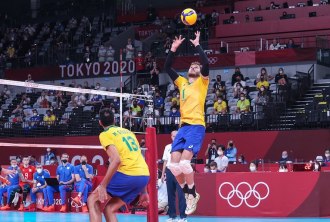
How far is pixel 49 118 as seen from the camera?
3184 centimetres

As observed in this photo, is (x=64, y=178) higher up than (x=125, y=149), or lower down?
lower down

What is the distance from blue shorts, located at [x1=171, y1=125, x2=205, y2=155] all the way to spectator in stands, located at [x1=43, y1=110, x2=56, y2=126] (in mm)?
18833

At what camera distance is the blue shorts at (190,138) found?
42.8 ft

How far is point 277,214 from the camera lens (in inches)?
774

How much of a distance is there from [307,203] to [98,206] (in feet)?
32.0

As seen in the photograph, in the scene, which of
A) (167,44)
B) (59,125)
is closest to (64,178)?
(59,125)

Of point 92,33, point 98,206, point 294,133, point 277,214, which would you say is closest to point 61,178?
point 277,214

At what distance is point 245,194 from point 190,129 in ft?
24.2

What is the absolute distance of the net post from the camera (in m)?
13.4

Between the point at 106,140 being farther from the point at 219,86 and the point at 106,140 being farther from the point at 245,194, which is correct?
the point at 219,86

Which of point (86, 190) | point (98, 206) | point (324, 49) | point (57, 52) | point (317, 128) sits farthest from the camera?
point (57, 52)

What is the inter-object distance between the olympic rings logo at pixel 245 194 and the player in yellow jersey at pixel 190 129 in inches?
266

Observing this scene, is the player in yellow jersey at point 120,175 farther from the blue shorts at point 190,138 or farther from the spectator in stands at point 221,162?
the spectator in stands at point 221,162

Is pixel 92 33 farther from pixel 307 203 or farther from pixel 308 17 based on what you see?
pixel 307 203
